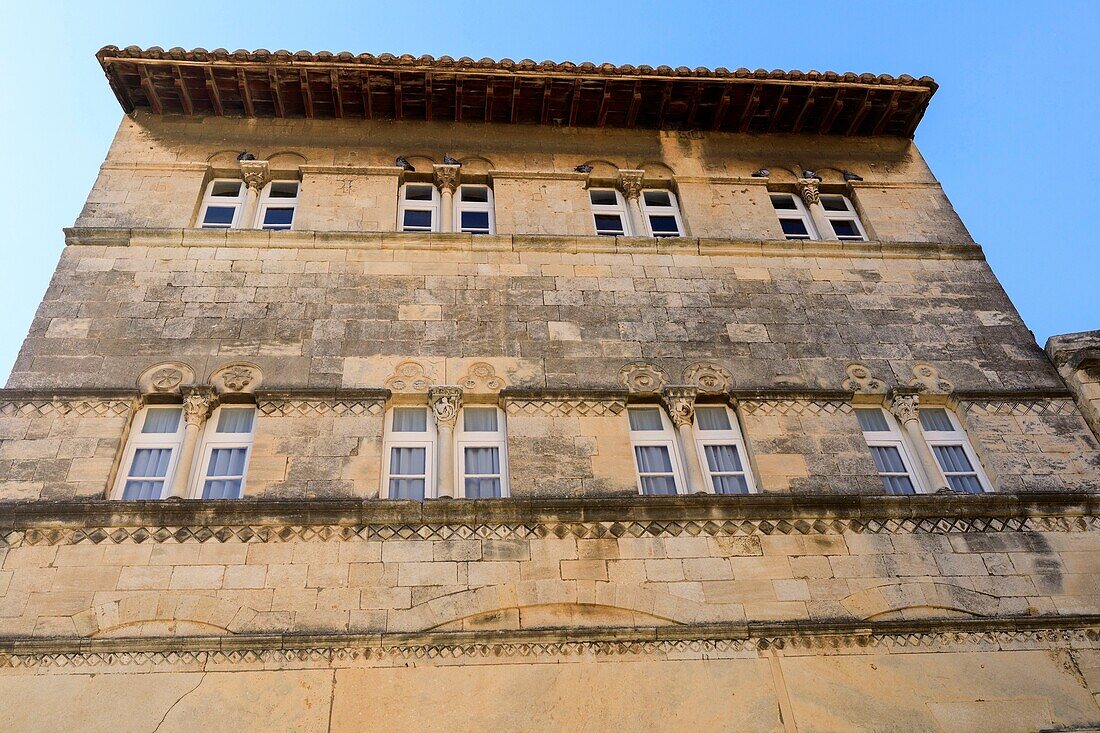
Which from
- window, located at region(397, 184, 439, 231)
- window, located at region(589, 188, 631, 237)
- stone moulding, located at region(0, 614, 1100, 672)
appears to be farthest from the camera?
window, located at region(589, 188, 631, 237)

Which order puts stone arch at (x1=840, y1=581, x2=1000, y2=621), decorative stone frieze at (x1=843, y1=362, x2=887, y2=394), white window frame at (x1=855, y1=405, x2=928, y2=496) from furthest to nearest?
decorative stone frieze at (x1=843, y1=362, x2=887, y2=394)
white window frame at (x1=855, y1=405, x2=928, y2=496)
stone arch at (x1=840, y1=581, x2=1000, y2=621)

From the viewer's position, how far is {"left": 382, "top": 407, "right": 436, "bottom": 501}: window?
352 inches

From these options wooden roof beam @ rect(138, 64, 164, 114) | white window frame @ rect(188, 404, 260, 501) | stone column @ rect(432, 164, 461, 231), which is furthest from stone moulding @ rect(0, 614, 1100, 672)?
wooden roof beam @ rect(138, 64, 164, 114)

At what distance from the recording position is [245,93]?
43.0 ft

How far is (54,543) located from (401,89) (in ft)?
25.0

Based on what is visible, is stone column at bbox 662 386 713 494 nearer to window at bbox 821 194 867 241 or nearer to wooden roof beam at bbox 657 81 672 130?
window at bbox 821 194 867 241

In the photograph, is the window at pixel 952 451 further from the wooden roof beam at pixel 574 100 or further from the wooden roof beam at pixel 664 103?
the wooden roof beam at pixel 574 100

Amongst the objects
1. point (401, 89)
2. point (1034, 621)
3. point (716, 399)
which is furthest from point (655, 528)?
point (401, 89)

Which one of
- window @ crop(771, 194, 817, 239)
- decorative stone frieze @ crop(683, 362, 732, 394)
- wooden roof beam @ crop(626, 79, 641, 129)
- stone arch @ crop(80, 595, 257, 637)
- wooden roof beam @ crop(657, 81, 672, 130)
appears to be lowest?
stone arch @ crop(80, 595, 257, 637)

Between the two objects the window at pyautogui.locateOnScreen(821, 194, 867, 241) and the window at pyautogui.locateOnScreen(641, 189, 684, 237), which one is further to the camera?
the window at pyautogui.locateOnScreen(821, 194, 867, 241)

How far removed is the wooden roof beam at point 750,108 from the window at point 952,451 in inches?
212

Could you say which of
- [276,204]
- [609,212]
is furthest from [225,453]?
[609,212]

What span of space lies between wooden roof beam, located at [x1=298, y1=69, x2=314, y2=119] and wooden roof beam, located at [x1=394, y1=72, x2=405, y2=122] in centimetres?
112

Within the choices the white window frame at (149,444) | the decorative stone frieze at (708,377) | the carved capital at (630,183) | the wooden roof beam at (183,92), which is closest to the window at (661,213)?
the carved capital at (630,183)
